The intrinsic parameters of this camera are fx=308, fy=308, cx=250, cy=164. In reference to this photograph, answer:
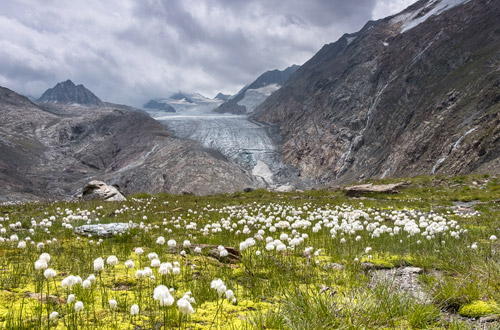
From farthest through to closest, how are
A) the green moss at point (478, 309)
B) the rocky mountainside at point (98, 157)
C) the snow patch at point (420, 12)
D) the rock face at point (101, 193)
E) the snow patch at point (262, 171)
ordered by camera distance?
the snow patch at point (420, 12)
the snow patch at point (262, 171)
the rocky mountainside at point (98, 157)
the rock face at point (101, 193)
the green moss at point (478, 309)

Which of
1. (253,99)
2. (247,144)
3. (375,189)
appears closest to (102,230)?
(375,189)

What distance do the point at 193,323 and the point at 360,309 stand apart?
2.15m

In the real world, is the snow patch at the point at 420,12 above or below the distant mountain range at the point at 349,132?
above

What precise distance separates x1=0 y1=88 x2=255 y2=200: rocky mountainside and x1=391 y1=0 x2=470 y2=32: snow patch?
220 feet

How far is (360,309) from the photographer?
3877 mm

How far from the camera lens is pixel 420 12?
90.1 meters

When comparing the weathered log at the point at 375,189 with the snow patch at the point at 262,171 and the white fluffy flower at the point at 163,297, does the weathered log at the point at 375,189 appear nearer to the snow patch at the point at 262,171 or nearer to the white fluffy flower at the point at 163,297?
the white fluffy flower at the point at 163,297

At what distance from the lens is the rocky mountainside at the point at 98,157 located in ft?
194

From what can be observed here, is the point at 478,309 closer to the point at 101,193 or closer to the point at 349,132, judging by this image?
the point at 101,193

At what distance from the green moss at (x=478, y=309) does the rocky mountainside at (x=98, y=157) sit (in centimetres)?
5129

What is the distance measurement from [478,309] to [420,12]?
356 feet

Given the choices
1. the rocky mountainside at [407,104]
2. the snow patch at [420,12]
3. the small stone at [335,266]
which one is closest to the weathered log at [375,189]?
the rocky mountainside at [407,104]

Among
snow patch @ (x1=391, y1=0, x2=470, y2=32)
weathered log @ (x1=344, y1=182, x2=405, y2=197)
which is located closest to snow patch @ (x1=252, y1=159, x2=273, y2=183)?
weathered log @ (x1=344, y1=182, x2=405, y2=197)

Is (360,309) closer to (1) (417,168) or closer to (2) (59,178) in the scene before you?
(1) (417,168)
